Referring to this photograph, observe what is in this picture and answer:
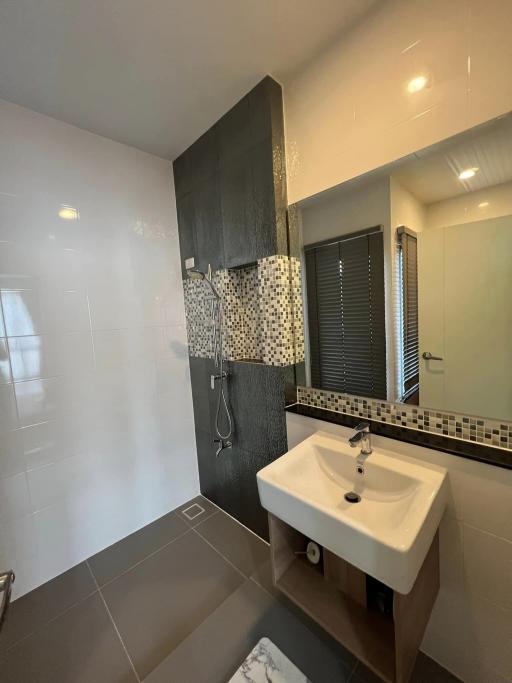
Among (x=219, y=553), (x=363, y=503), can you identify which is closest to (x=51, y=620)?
(x=219, y=553)

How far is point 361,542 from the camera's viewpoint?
0.75 m

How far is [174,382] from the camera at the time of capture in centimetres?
210

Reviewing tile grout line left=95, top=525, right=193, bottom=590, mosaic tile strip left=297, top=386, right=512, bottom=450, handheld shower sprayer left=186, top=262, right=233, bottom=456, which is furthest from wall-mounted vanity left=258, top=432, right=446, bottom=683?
tile grout line left=95, top=525, right=193, bottom=590

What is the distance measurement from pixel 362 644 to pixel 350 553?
17.9 inches

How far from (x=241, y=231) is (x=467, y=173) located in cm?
104

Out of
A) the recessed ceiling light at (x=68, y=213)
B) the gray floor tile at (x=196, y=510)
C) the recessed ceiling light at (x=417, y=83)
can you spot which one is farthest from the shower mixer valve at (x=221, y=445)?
the recessed ceiling light at (x=417, y=83)

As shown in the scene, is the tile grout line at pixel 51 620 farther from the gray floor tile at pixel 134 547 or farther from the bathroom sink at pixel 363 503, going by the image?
the bathroom sink at pixel 363 503

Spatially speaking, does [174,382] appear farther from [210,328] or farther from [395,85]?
[395,85]

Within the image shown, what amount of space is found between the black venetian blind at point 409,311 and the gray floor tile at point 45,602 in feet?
6.71

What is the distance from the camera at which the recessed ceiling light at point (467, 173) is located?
3.08ft

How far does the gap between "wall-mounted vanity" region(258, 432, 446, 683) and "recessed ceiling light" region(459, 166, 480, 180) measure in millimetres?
1069

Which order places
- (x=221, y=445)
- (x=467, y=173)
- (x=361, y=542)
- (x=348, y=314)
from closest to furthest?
(x=361, y=542), (x=467, y=173), (x=348, y=314), (x=221, y=445)

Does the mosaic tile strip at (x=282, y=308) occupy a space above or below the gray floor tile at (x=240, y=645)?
above

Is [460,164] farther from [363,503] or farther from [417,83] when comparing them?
[363,503]
